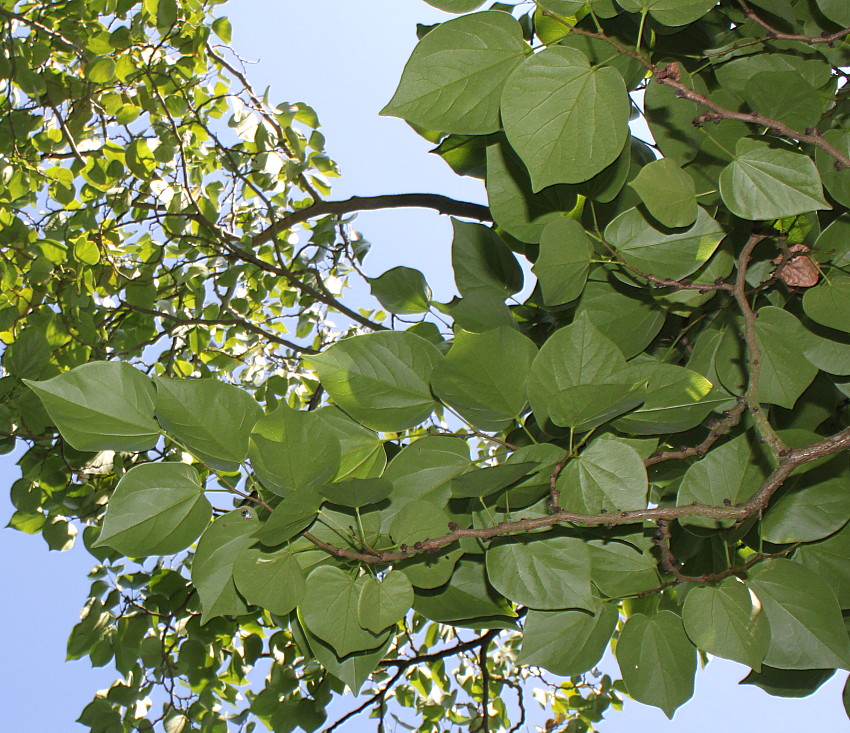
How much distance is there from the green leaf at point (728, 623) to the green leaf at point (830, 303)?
172mm

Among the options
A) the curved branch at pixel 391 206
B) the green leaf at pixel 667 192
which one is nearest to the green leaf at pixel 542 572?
the green leaf at pixel 667 192

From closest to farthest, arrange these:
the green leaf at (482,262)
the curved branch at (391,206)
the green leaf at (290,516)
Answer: the green leaf at (290,516), the green leaf at (482,262), the curved branch at (391,206)

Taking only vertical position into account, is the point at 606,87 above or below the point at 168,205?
below

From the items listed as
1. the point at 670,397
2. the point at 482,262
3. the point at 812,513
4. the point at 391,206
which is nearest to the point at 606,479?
the point at 670,397

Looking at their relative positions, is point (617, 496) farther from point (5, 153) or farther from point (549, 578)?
point (5, 153)

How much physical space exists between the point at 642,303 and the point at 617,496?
172 millimetres

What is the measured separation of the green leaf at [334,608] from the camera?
40 centimetres

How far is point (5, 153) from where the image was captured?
59.5 inches

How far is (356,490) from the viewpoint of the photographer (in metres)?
0.35

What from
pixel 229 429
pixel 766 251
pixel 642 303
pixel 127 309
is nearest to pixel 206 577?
pixel 229 429

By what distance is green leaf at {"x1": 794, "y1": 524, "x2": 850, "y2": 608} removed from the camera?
471mm

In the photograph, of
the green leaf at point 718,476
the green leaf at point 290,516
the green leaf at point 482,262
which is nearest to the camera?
the green leaf at point 290,516

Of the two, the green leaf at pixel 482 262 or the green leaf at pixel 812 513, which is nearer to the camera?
the green leaf at pixel 812 513

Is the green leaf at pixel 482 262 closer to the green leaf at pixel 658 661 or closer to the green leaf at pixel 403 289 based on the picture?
the green leaf at pixel 403 289
